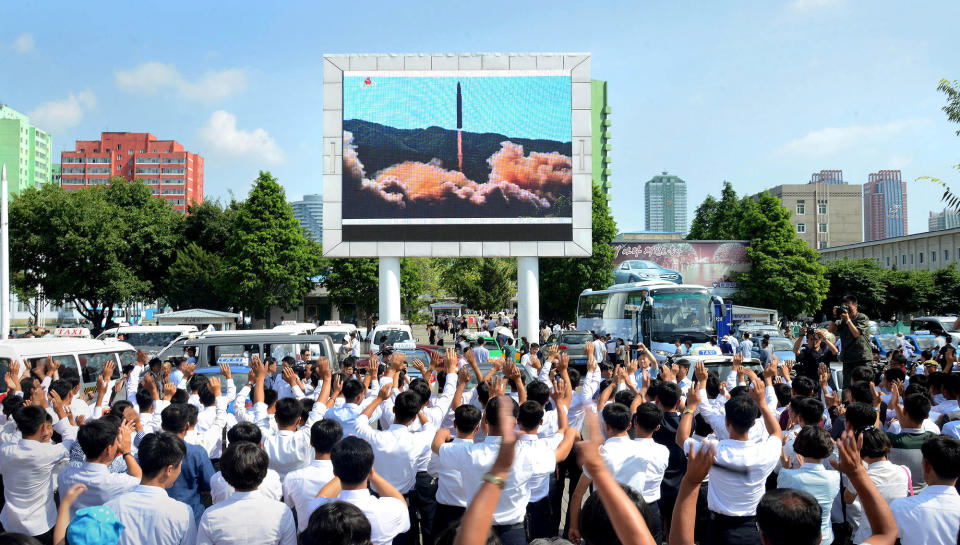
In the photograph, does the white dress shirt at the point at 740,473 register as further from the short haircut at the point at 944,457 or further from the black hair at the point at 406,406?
the black hair at the point at 406,406

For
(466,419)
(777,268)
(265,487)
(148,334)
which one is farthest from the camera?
(777,268)

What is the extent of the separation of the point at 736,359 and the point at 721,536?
2905 mm

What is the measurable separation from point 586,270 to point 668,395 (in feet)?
118

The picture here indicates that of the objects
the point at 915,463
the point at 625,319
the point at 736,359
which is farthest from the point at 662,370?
the point at 625,319

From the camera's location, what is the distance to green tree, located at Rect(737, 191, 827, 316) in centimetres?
4306

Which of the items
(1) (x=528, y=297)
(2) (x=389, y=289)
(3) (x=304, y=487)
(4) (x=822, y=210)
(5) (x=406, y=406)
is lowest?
(3) (x=304, y=487)

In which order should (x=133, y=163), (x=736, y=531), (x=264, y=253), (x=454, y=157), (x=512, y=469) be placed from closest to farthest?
(x=512, y=469), (x=736, y=531), (x=454, y=157), (x=264, y=253), (x=133, y=163)

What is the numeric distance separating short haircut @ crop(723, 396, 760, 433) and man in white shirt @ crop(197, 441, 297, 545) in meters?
2.68

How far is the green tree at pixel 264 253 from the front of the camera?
36219mm

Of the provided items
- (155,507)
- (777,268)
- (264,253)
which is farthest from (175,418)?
(777,268)

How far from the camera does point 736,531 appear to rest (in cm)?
446

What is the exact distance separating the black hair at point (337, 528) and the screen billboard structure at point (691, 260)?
3965cm

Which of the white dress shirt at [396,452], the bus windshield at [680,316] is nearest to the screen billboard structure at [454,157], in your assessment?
the bus windshield at [680,316]

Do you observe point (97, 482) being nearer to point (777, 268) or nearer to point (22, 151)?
point (777, 268)
